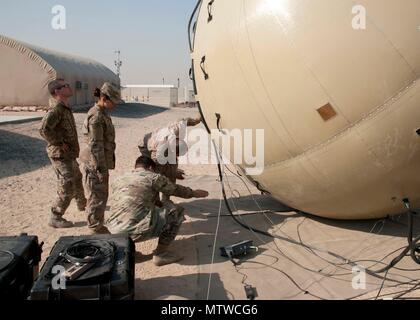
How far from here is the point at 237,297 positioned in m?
3.94

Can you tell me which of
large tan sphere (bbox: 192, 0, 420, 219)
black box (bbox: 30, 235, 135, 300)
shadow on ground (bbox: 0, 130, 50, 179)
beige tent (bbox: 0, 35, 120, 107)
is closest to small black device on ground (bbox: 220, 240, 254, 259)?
large tan sphere (bbox: 192, 0, 420, 219)

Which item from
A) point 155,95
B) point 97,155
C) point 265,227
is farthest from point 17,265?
point 155,95

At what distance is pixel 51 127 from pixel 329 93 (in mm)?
3856

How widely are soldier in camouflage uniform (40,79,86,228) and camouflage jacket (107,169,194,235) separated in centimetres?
139

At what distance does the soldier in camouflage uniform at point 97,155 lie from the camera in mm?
5293

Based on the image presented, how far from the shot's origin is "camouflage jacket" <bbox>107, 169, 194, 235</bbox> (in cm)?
459

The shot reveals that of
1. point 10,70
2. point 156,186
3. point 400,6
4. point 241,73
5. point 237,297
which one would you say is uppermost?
point 10,70

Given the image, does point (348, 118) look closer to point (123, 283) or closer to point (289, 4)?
point (289, 4)

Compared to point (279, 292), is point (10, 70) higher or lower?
higher

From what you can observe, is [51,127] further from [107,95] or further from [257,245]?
[257,245]

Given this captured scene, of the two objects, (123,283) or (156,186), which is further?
(156,186)

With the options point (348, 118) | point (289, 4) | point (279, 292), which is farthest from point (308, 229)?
point (289, 4)

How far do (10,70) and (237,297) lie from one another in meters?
20.1
